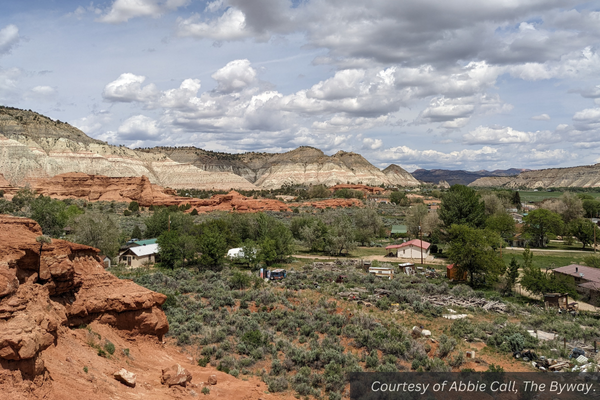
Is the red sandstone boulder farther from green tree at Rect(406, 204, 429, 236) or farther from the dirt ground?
green tree at Rect(406, 204, 429, 236)

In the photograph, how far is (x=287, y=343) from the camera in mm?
16297

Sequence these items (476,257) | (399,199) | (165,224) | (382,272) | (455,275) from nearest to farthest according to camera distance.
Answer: (476,257) < (455,275) < (382,272) < (165,224) < (399,199)

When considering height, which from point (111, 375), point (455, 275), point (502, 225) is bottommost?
point (455, 275)

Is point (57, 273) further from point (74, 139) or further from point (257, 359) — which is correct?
point (74, 139)

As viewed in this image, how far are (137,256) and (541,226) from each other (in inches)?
1840

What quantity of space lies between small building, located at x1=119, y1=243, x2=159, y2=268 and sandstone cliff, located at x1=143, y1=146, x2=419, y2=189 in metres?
122

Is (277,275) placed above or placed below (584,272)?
below

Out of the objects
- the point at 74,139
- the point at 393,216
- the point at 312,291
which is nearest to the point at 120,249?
the point at 312,291

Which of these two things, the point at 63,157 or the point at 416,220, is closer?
the point at 416,220

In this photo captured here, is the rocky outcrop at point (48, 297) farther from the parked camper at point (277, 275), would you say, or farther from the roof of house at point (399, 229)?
the roof of house at point (399, 229)

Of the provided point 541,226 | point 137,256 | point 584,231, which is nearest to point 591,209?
point 541,226

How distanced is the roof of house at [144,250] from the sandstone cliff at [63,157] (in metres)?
75.5

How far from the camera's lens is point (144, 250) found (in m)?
37.2

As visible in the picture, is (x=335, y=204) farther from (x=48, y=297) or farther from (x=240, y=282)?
(x=48, y=297)
